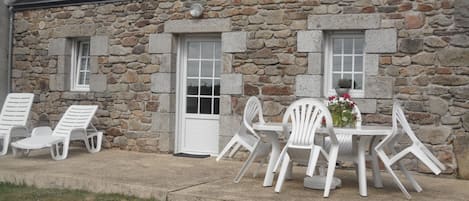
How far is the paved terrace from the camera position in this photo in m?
5.30

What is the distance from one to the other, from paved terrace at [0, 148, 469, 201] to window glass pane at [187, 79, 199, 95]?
1188 mm

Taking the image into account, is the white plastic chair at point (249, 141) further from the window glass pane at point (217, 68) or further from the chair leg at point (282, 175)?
the window glass pane at point (217, 68)

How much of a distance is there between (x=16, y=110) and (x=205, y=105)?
3.24m

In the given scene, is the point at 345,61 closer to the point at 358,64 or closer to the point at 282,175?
the point at 358,64

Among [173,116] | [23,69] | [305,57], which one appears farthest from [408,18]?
[23,69]

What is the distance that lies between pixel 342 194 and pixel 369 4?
9.67ft

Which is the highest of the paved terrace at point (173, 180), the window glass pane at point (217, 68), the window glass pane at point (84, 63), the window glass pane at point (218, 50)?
the window glass pane at point (218, 50)

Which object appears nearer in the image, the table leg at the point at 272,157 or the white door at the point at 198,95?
the table leg at the point at 272,157

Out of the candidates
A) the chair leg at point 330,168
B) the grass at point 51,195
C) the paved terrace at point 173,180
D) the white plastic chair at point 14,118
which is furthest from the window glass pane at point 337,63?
the white plastic chair at point 14,118

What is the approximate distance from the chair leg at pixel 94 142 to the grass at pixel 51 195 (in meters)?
2.64

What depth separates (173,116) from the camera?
859cm

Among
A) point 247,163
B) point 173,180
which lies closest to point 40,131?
point 173,180

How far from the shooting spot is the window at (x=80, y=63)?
9.70m

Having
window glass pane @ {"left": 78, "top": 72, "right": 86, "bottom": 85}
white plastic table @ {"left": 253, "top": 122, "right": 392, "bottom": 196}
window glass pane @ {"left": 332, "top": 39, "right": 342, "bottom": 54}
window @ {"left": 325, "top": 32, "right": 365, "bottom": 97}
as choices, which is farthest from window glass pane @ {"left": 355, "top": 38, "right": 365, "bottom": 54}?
window glass pane @ {"left": 78, "top": 72, "right": 86, "bottom": 85}
